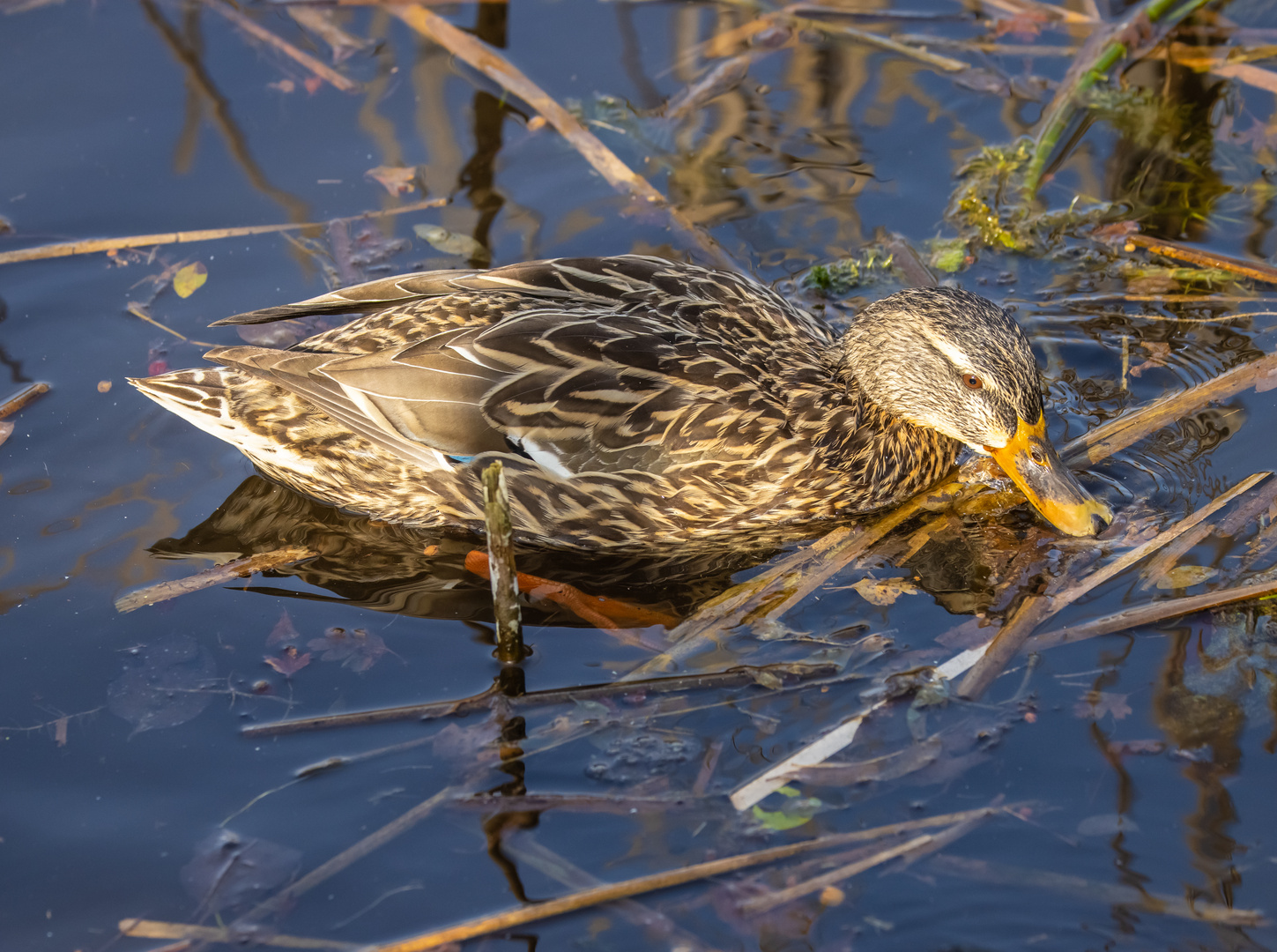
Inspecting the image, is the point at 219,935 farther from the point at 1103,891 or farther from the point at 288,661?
the point at 1103,891

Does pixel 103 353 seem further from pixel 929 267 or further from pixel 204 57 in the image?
pixel 929 267

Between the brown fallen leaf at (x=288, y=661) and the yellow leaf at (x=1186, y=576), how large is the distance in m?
3.69

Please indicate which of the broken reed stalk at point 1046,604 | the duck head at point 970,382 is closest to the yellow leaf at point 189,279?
the duck head at point 970,382

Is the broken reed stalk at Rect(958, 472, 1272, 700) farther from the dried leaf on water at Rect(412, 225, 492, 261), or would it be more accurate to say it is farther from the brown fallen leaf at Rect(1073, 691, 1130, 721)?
the dried leaf on water at Rect(412, 225, 492, 261)

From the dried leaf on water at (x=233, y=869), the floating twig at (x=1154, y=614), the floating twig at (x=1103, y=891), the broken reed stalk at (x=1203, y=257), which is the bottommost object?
the dried leaf on water at (x=233, y=869)

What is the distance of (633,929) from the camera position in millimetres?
4203

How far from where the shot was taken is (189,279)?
715 centimetres

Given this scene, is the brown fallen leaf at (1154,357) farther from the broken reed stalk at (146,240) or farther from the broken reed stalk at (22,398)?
the broken reed stalk at (22,398)

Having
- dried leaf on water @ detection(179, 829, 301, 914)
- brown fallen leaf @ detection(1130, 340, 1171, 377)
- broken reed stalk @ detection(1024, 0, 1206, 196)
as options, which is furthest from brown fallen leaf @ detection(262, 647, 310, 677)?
broken reed stalk @ detection(1024, 0, 1206, 196)

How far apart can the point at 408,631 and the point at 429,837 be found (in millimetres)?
1150

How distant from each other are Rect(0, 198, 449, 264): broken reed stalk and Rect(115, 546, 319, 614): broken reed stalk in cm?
241

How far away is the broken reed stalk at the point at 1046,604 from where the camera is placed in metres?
4.95

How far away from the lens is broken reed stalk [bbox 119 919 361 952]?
13.8 ft

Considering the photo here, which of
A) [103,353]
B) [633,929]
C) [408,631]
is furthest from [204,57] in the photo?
[633,929]
